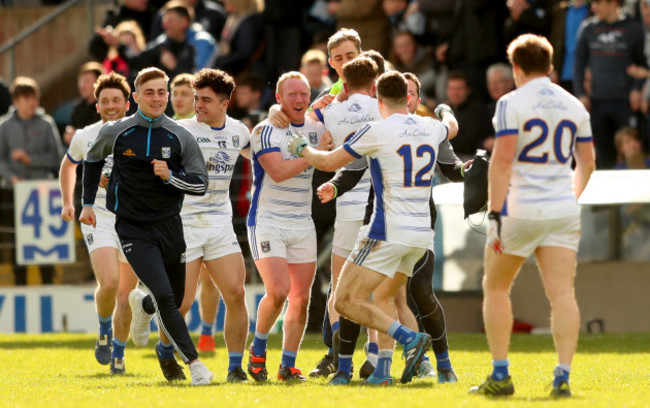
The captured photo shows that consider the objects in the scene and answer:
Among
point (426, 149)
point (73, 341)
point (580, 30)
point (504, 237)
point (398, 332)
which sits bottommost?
point (73, 341)

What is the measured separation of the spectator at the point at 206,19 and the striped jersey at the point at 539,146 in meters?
12.2

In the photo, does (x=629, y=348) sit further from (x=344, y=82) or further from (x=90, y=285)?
(x=90, y=285)

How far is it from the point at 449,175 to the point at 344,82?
110cm

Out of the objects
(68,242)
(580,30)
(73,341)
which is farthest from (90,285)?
(580,30)

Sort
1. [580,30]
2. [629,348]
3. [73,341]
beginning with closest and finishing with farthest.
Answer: [629,348]
[73,341]
[580,30]

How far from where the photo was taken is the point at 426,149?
30.2ft

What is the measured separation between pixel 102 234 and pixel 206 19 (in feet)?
29.4

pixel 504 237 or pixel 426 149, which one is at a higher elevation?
pixel 426 149

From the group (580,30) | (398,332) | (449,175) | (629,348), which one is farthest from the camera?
(580,30)

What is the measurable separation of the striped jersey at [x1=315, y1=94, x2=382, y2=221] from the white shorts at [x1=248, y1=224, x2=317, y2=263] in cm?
35

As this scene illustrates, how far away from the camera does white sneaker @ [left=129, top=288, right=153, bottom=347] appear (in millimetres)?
10402

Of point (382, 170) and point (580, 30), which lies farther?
point (580, 30)

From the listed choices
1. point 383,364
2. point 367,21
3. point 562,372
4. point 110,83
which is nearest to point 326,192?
point 383,364

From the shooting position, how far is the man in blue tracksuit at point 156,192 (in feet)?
31.2
